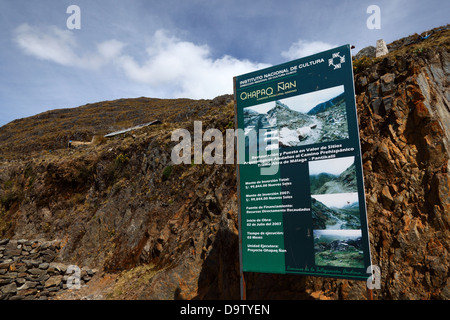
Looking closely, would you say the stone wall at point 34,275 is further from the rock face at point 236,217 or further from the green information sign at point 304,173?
the green information sign at point 304,173

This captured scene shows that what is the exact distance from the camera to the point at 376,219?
665cm

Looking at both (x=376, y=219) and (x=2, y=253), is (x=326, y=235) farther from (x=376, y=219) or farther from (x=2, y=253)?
(x=2, y=253)

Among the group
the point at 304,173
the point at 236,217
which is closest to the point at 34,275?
the point at 236,217

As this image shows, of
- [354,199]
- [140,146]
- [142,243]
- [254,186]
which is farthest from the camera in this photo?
[140,146]

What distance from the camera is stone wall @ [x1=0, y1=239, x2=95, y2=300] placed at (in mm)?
12922

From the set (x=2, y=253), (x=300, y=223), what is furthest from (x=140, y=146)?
(x=300, y=223)

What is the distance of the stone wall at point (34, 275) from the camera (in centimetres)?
1292

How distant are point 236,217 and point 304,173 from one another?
3.55 metres

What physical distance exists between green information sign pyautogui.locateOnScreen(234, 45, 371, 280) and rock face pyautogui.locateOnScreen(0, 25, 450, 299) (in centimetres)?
27

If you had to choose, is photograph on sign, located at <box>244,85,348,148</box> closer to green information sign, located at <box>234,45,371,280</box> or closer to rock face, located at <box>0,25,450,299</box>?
green information sign, located at <box>234,45,371,280</box>

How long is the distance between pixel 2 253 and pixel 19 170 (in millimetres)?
9551

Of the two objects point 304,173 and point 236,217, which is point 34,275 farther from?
point 304,173

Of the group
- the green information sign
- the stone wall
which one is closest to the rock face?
the stone wall

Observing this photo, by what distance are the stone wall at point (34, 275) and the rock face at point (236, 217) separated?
165 millimetres
